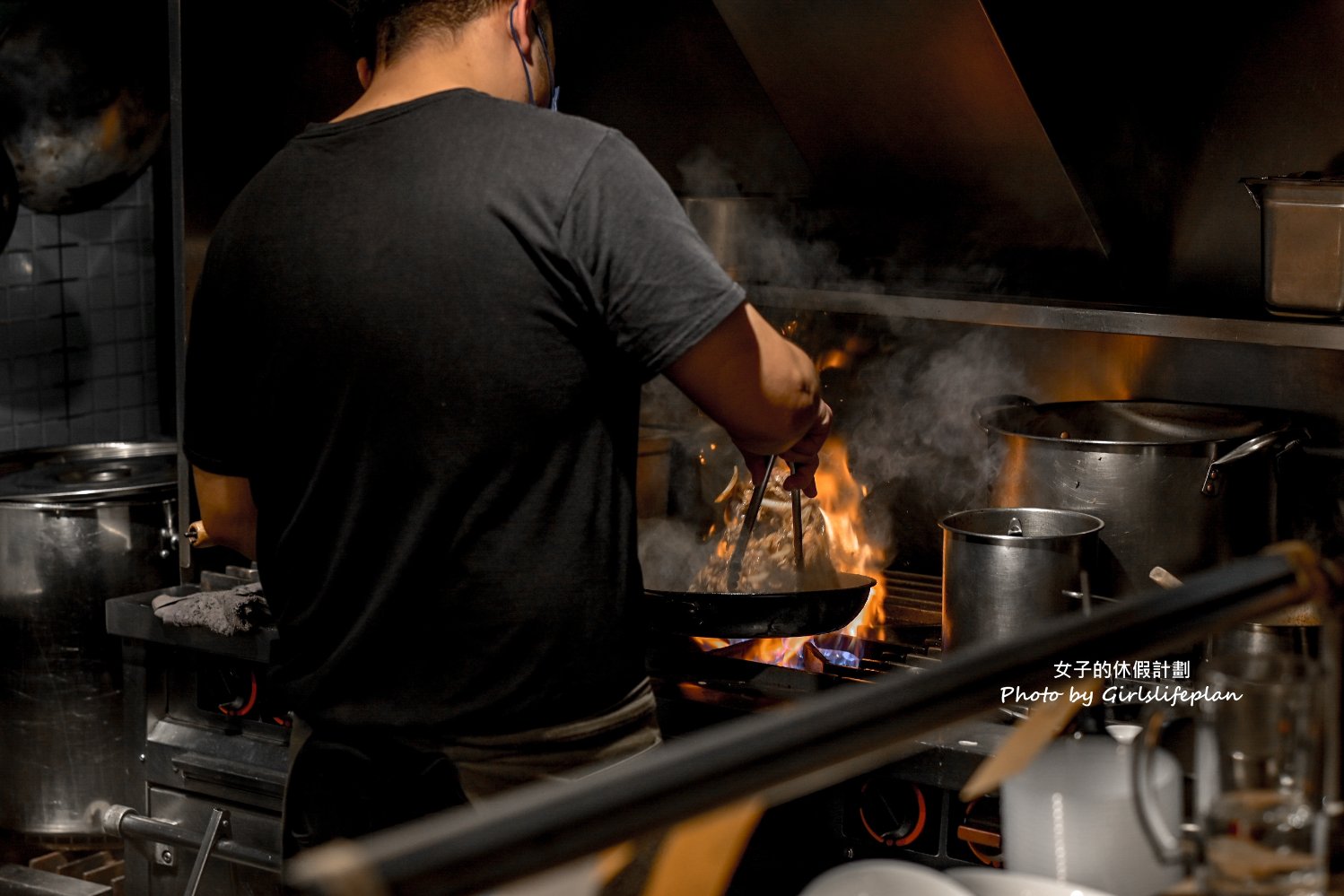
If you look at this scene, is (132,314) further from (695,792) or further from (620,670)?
(695,792)

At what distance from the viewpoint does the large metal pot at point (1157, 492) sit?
6.48 feet

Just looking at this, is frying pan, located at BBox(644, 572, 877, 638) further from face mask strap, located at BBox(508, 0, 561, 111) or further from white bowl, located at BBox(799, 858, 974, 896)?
white bowl, located at BBox(799, 858, 974, 896)

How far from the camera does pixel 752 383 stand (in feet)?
4.84

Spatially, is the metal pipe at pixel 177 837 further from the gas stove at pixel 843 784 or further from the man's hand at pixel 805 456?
the man's hand at pixel 805 456

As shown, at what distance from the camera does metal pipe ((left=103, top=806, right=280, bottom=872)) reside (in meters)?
2.27

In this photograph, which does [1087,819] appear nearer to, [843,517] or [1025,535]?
[1025,535]

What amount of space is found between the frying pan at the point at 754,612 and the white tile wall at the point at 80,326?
8.35ft

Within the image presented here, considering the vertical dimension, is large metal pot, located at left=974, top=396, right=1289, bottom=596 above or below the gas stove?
above

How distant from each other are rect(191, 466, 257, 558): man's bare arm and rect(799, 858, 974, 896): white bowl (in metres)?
0.99

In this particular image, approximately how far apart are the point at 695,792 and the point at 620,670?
0.94m

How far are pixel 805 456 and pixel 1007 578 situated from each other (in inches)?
11.6

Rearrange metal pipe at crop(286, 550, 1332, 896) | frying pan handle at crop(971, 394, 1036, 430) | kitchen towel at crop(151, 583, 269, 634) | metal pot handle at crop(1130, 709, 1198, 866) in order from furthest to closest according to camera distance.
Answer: frying pan handle at crop(971, 394, 1036, 430) → kitchen towel at crop(151, 583, 269, 634) → metal pot handle at crop(1130, 709, 1198, 866) → metal pipe at crop(286, 550, 1332, 896)

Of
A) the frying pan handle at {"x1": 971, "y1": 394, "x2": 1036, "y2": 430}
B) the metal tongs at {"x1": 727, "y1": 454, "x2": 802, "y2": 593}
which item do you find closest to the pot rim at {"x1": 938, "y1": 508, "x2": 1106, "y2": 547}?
the metal tongs at {"x1": 727, "y1": 454, "x2": 802, "y2": 593}

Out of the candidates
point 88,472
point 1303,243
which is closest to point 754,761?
point 1303,243
